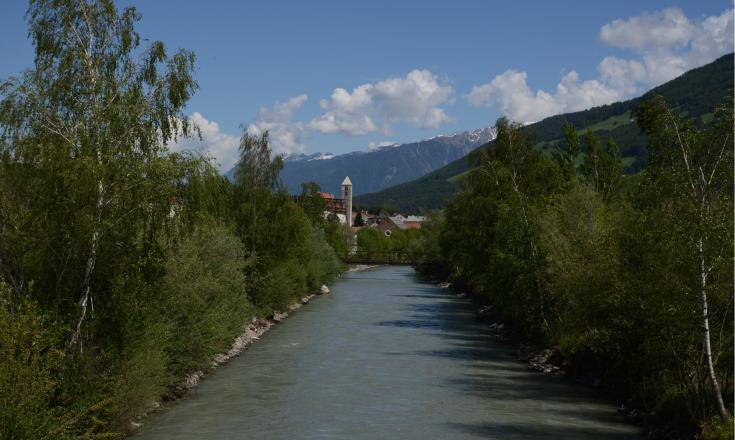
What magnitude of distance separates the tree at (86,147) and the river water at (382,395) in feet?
22.3

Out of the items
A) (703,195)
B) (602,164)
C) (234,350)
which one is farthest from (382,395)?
(602,164)

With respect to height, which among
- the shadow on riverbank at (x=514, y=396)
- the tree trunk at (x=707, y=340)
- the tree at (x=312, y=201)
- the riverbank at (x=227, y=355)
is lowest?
the shadow on riverbank at (x=514, y=396)

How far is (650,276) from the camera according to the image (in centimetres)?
2244

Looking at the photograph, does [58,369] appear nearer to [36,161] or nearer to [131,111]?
[36,161]

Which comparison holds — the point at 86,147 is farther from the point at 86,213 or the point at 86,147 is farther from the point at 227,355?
the point at 227,355

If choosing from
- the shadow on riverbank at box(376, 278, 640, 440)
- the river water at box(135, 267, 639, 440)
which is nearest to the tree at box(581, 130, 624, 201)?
the shadow on riverbank at box(376, 278, 640, 440)

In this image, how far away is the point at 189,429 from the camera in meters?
23.1

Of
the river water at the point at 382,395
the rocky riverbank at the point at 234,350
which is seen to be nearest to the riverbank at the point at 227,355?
the rocky riverbank at the point at 234,350

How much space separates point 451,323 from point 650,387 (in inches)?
1062

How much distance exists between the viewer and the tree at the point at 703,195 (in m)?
19.0

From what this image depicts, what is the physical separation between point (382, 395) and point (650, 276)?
10965 mm

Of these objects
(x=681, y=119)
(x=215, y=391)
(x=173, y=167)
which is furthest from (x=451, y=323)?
(x=173, y=167)

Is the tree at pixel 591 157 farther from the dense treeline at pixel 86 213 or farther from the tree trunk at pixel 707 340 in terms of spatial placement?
the dense treeline at pixel 86 213

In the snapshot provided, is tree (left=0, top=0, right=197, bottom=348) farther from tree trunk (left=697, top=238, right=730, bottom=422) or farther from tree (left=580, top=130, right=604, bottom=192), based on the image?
tree (left=580, top=130, right=604, bottom=192)
